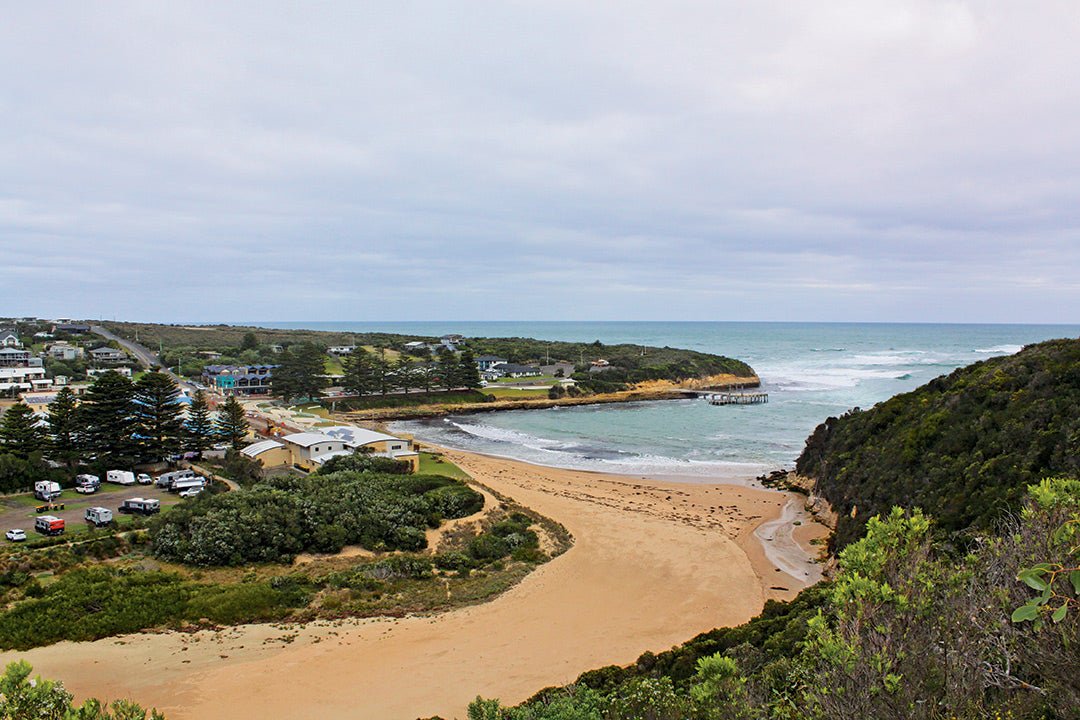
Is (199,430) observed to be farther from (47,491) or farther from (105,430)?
(47,491)

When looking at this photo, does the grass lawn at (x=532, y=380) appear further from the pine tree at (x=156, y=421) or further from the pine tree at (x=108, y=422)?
the pine tree at (x=108, y=422)

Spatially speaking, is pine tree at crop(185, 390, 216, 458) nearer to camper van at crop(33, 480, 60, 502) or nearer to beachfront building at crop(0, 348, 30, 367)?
camper van at crop(33, 480, 60, 502)

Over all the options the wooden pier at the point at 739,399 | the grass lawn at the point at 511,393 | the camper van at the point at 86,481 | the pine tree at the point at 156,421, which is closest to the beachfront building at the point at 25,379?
the pine tree at the point at 156,421

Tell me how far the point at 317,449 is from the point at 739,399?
1805 inches

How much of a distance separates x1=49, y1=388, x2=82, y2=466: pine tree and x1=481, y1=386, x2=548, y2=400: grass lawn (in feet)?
134

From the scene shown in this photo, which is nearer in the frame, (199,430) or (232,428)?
(199,430)

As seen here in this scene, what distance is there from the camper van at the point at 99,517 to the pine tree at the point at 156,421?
8.56 metres

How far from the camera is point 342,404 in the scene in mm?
58469

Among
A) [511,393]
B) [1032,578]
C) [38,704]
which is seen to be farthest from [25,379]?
[1032,578]

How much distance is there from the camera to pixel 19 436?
83.8 ft

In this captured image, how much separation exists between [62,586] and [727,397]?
58.8m

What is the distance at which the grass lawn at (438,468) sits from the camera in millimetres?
29069

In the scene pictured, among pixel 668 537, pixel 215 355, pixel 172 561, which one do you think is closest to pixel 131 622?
pixel 172 561

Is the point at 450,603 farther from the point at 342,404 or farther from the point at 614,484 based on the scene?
the point at 342,404
